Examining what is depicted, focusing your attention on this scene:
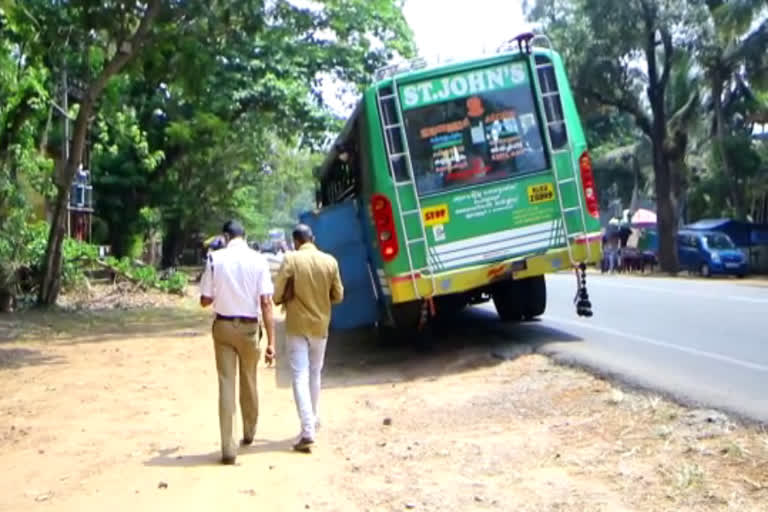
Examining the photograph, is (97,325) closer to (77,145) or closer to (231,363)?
(77,145)

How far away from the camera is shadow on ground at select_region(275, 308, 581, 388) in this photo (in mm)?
11758

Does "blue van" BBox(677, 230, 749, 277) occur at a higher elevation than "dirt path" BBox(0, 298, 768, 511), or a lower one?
lower

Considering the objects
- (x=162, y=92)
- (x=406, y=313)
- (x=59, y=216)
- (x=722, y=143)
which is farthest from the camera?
(x=722, y=143)

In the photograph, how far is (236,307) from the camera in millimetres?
7484

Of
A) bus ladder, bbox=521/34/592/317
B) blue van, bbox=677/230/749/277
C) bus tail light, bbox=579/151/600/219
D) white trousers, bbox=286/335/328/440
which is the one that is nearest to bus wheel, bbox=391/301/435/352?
bus ladder, bbox=521/34/592/317

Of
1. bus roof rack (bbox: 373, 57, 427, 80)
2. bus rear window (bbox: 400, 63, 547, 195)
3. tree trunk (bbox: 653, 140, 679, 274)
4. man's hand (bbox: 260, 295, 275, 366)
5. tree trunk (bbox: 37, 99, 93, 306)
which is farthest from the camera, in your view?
tree trunk (bbox: 653, 140, 679, 274)

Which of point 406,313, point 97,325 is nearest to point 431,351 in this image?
point 406,313

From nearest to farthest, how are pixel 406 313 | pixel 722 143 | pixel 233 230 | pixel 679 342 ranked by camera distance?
pixel 233 230, pixel 406 313, pixel 679 342, pixel 722 143

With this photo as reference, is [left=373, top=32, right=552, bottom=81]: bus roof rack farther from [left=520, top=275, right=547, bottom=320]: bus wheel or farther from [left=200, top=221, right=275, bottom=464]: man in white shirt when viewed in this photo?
[left=200, top=221, right=275, bottom=464]: man in white shirt

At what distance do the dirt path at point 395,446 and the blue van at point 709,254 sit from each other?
25.7 meters

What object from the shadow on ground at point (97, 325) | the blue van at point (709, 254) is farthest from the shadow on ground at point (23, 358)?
the blue van at point (709, 254)

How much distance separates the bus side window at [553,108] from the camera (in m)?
11.5

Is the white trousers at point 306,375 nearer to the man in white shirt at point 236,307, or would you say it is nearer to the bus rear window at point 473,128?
the man in white shirt at point 236,307

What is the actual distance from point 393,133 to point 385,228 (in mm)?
1071
